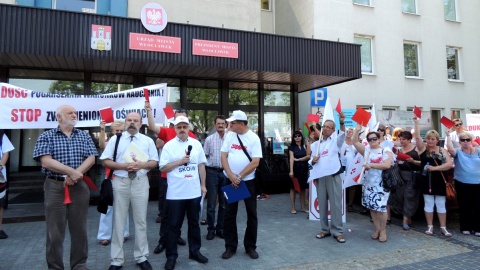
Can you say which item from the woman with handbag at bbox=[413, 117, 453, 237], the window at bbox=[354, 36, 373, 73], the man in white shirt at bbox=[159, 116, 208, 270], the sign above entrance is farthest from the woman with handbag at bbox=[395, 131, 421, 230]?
the window at bbox=[354, 36, 373, 73]

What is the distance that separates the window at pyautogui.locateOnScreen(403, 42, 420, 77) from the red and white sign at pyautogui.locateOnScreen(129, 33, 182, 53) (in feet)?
41.9


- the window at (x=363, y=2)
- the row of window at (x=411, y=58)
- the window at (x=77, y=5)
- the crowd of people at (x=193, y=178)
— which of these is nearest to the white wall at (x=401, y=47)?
the row of window at (x=411, y=58)

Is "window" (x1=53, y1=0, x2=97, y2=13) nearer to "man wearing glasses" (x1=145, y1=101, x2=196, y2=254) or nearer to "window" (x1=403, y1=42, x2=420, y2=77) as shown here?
"man wearing glasses" (x1=145, y1=101, x2=196, y2=254)

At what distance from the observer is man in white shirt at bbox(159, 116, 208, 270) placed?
13.8 ft

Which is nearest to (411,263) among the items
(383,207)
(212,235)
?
(383,207)

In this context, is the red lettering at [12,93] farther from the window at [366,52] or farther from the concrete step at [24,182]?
the window at [366,52]

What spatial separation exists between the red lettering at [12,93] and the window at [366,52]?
1327 cm

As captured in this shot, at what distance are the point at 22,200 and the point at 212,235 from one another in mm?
6029

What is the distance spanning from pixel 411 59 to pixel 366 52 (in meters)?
2.76

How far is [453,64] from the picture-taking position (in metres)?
16.9

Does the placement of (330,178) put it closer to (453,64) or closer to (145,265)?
(145,265)

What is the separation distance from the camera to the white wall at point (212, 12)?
1048 centimetres

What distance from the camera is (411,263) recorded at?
14.8 feet

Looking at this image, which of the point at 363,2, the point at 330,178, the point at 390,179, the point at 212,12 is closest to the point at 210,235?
the point at 330,178
